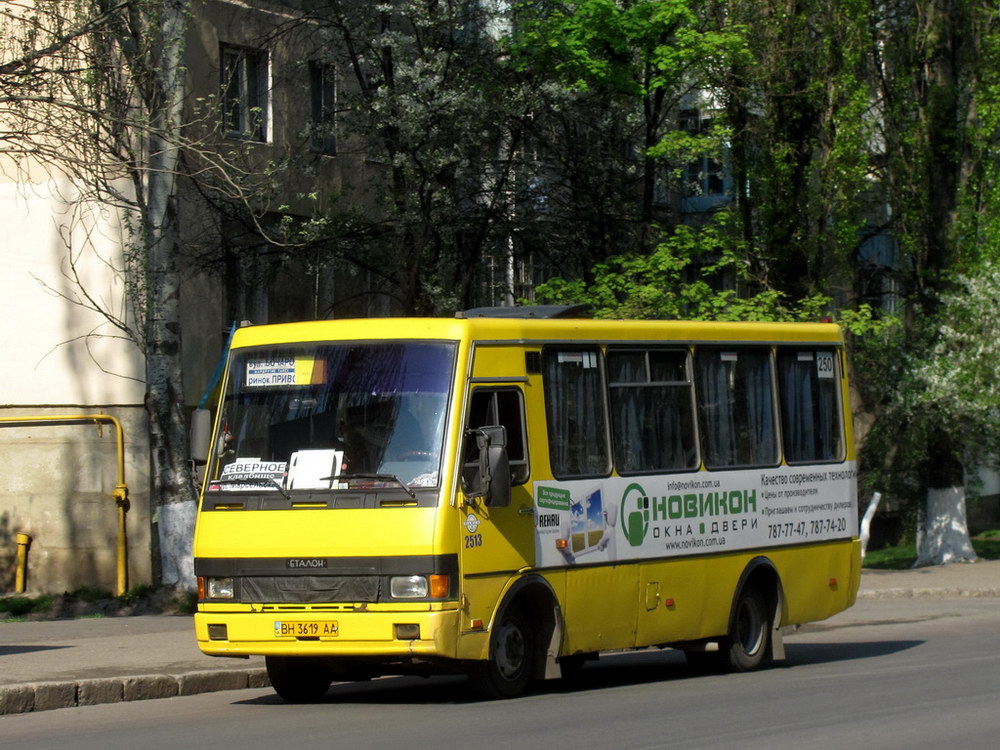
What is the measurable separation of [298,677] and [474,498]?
7.38 ft

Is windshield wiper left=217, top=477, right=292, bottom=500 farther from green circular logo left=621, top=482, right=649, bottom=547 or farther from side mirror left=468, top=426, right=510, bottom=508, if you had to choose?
green circular logo left=621, top=482, right=649, bottom=547

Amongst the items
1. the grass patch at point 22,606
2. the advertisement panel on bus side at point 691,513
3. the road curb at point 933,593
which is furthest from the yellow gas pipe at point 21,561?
the advertisement panel on bus side at point 691,513

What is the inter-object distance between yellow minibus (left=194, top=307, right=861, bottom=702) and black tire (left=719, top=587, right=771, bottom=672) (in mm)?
36

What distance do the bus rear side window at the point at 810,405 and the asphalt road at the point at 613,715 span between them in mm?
1996

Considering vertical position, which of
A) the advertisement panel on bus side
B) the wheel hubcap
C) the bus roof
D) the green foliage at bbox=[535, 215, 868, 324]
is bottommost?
the wheel hubcap

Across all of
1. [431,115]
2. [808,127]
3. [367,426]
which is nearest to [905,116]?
[808,127]

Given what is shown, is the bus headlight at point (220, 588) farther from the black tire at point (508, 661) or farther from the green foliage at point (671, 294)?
the green foliage at point (671, 294)

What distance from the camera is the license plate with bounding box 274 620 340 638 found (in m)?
11.1

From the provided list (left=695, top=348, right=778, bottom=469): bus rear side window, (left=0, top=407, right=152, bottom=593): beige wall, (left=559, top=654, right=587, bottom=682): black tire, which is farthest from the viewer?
(left=0, top=407, right=152, bottom=593): beige wall

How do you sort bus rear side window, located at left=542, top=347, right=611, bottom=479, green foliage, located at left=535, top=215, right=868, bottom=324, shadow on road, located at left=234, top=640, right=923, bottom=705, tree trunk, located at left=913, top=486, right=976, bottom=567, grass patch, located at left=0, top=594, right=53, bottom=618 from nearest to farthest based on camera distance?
bus rear side window, located at left=542, top=347, right=611, bottom=479 → shadow on road, located at left=234, top=640, right=923, bottom=705 → grass patch, located at left=0, top=594, right=53, bottom=618 → green foliage, located at left=535, top=215, right=868, bottom=324 → tree trunk, located at left=913, top=486, right=976, bottom=567

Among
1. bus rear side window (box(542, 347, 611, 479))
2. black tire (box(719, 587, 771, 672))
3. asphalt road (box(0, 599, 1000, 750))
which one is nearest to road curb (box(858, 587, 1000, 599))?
asphalt road (box(0, 599, 1000, 750))

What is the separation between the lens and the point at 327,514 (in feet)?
37.0

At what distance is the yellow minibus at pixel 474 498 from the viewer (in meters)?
11.1

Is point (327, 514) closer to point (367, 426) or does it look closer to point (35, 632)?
point (367, 426)
